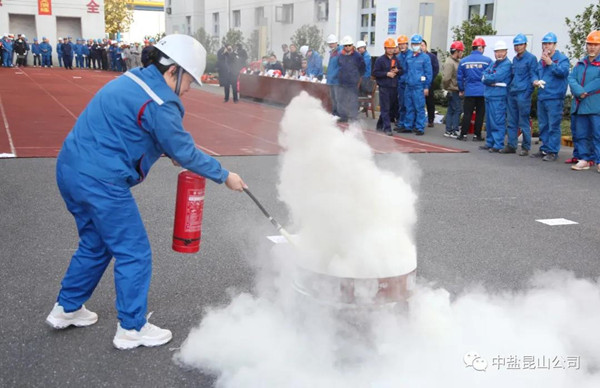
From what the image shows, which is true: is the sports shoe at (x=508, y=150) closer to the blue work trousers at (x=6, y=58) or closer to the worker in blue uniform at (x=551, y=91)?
the worker in blue uniform at (x=551, y=91)

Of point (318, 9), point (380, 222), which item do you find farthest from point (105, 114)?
point (318, 9)

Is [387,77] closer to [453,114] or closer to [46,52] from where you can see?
[453,114]

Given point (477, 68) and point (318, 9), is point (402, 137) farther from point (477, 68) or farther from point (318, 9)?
point (318, 9)

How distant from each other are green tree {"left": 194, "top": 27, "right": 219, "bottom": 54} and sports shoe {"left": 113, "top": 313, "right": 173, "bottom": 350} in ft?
62.4

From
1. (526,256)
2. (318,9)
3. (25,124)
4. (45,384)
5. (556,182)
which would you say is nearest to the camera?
(45,384)

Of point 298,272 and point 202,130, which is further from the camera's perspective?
point 202,130

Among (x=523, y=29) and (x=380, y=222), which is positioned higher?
(x=523, y=29)

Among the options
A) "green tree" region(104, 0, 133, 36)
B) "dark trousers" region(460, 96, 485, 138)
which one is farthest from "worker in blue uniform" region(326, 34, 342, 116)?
"green tree" region(104, 0, 133, 36)

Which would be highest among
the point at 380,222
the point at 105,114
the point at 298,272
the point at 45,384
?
the point at 105,114

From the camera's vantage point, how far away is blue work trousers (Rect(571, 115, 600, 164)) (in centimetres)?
859

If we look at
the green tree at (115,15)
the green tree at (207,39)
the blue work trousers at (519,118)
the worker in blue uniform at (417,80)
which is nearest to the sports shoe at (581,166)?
the blue work trousers at (519,118)

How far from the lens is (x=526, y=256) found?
475 cm

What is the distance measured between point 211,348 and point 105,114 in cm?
131

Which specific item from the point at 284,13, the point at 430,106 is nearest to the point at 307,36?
the point at 284,13
